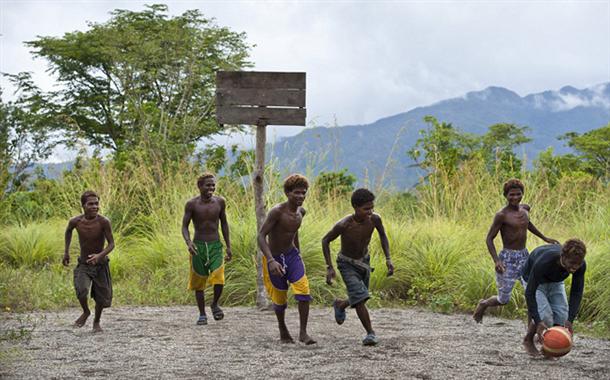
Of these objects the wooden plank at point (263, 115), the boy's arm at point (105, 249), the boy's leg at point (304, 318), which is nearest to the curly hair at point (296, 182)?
the boy's leg at point (304, 318)

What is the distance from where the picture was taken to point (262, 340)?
7152 mm

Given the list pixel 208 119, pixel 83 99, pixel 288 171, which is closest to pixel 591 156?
pixel 208 119

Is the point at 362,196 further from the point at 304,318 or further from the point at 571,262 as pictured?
the point at 571,262

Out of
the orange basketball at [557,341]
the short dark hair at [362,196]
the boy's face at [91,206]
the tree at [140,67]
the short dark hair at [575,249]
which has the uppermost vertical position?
the tree at [140,67]

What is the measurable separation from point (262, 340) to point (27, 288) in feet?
13.5

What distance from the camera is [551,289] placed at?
6.21 m

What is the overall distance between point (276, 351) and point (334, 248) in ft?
11.8

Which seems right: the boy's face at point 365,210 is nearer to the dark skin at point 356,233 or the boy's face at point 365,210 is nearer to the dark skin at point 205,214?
the dark skin at point 356,233

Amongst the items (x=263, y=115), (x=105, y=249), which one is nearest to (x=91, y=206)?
(x=105, y=249)

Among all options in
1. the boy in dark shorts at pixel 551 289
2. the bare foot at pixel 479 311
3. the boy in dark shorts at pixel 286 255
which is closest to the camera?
the boy in dark shorts at pixel 551 289

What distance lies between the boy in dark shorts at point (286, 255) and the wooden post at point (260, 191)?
79.7 inches

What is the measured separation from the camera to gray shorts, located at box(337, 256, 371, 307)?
664 centimetres

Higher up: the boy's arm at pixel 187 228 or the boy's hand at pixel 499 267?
the boy's arm at pixel 187 228

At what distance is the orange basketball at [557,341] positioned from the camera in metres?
5.84
